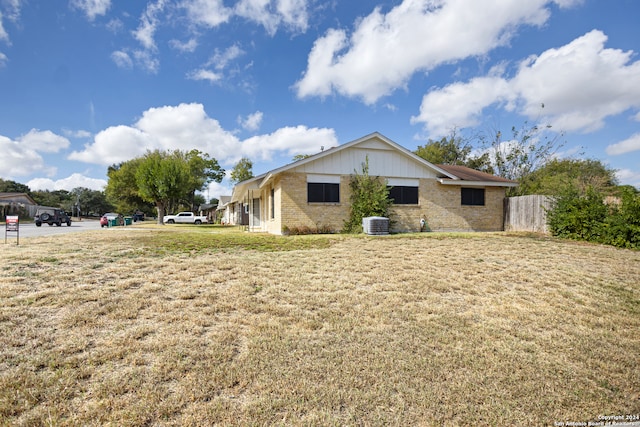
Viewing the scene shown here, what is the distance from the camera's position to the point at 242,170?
5147 cm

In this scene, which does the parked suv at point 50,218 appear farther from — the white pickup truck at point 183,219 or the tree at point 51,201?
the tree at point 51,201

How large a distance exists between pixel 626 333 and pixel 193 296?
224 inches

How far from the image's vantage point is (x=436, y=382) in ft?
8.36

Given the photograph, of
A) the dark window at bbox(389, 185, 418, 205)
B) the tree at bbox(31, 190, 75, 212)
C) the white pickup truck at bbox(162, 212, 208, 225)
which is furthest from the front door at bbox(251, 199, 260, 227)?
the tree at bbox(31, 190, 75, 212)

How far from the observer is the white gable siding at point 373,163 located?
14758 mm

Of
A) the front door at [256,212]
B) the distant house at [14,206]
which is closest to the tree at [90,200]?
the distant house at [14,206]

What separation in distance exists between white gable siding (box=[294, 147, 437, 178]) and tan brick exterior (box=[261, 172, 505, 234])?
45 centimetres

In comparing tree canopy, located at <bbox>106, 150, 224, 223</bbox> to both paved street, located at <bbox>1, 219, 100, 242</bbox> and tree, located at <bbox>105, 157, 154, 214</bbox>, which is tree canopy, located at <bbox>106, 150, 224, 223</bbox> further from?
paved street, located at <bbox>1, 219, 100, 242</bbox>

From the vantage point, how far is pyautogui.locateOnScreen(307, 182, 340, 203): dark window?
14574 millimetres

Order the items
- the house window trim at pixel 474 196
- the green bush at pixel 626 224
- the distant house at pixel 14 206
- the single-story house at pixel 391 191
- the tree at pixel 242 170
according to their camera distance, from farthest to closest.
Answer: the tree at pixel 242 170
the distant house at pixel 14 206
the house window trim at pixel 474 196
the single-story house at pixel 391 191
the green bush at pixel 626 224

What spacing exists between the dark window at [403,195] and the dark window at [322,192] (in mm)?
2961

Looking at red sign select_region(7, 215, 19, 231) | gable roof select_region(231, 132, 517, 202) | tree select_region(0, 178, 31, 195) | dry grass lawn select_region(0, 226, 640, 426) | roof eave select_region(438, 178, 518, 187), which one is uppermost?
tree select_region(0, 178, 31, 195)

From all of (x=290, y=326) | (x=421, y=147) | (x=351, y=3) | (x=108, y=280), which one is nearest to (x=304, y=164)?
(x=351, y=3)

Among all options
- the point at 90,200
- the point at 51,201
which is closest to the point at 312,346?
the point at 90,200
